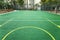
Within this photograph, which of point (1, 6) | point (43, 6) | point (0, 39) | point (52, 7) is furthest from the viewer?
point (43, 6)

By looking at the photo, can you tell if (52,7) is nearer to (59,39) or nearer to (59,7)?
(59,7)

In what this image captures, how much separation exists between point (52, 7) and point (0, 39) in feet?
156

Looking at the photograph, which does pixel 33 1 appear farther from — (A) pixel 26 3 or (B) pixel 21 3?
(B) pixel 21 3

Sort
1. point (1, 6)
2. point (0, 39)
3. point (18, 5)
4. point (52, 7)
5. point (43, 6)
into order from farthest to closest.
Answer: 1. point (18, 5)
2. point (43, 6)
3. point (52, 7)
4. point (1, 6)
5. point (0, 39)

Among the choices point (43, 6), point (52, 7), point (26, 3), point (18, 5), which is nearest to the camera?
point (52, 7)

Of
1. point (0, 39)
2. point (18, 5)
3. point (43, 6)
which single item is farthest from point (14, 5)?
point (0, 39)

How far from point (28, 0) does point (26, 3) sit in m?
2.46

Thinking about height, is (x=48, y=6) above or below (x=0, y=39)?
below

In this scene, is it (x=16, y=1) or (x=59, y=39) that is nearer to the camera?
(x=59, y=39)

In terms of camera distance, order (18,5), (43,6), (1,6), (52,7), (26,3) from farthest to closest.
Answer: (26,3), (18,5), (43,6), (52,7), (1,6)

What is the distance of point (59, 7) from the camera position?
166ft

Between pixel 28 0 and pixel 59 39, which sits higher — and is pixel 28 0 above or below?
below

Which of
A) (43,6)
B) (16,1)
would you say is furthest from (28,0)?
(43,6)

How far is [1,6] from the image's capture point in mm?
48656
